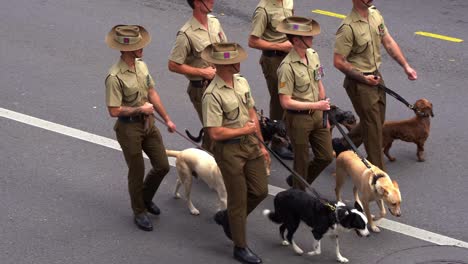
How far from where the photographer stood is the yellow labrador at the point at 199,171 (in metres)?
10.2

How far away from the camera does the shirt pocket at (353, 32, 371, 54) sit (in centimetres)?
1059

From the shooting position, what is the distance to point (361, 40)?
34.8ft

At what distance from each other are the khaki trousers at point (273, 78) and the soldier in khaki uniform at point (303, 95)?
5.05 feet

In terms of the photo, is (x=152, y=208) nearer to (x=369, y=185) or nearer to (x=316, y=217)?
(x=316, y=217)

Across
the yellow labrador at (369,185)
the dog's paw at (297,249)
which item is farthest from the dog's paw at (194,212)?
the yellow labrador at (369,185)

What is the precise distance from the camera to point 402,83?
45.5ft

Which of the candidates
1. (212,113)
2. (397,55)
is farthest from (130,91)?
(397,55)

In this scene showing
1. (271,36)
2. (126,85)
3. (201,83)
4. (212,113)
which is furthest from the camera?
(271,36)

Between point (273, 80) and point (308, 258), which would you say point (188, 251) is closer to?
point (308, 258)

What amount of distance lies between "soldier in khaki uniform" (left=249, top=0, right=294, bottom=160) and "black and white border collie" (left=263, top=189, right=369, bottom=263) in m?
2.33

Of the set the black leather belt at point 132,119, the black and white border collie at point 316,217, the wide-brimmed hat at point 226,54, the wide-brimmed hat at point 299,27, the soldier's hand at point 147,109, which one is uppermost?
the wide-brimmed hat at point 299,27

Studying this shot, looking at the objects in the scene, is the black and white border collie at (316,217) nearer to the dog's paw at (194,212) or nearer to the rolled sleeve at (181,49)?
the dog's paw at (194,212)

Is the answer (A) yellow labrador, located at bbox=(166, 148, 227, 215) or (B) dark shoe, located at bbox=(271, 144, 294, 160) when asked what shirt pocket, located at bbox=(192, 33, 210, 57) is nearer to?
(A) yellow labrador, located at bbox=(166, 148, 227, 215)

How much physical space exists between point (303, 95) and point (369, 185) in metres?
1.21
